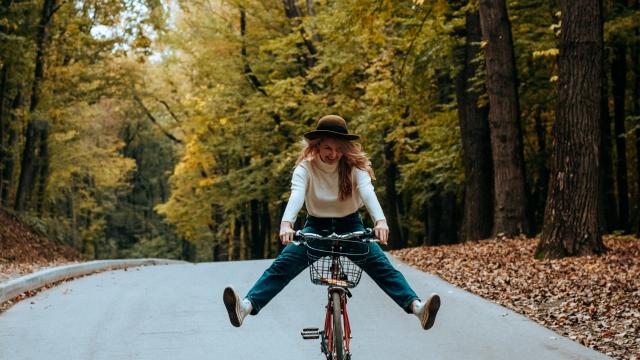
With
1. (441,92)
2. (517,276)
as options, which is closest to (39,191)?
(441,92)

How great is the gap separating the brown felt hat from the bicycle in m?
0.79

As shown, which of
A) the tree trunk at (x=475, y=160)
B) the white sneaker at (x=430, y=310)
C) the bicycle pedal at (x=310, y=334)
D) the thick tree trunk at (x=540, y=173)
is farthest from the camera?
the thick tree trunk at (x=540, y=173)

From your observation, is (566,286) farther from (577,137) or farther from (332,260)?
(332,260)

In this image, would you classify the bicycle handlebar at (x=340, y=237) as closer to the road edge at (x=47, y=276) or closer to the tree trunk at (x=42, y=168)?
the road edge at (x=47, y=276)

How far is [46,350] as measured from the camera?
8.20m

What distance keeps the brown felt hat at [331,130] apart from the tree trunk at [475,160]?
13.8m

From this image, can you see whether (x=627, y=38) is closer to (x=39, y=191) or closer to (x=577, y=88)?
(x=577, y=88)

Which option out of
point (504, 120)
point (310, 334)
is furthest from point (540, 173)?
point (310, 334)

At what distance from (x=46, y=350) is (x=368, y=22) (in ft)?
38.9

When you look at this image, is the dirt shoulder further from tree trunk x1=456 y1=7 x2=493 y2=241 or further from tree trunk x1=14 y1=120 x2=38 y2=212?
tree trunk x1=456 y1=7 x2=493 y2=241

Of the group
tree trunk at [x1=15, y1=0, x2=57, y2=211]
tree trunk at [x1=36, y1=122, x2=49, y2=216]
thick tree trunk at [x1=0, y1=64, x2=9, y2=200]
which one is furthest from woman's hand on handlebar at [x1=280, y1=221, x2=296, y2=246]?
tree trunk at [x1=36, y1=122, x2=49, y2=216]

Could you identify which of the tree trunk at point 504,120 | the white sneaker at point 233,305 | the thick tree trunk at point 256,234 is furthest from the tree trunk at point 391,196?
the white sneaker at point 233,305

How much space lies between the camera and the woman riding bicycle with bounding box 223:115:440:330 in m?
5.93

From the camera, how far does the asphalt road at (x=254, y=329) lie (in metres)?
7.89
